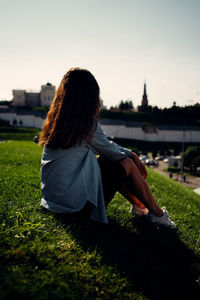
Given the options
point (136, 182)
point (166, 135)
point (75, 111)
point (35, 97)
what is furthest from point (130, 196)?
point (35, 97)

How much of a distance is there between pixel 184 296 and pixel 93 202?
102cm

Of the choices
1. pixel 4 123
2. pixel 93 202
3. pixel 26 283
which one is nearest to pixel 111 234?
pixel 93 202

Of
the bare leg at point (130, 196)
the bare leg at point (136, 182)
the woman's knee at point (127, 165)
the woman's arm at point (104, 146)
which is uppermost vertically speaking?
the woman's arm at point (104, 146)

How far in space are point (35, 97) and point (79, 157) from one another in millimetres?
107951

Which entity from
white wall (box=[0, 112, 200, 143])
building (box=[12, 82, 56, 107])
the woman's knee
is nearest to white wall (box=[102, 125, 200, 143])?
white wall (box=[0, 112, 200, 143])

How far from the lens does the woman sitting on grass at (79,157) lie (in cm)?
228

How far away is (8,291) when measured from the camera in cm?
140

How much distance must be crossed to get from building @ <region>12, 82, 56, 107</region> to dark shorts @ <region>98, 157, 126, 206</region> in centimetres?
10268

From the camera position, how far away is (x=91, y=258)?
1921 mm

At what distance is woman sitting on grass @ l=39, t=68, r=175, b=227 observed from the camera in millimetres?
2277

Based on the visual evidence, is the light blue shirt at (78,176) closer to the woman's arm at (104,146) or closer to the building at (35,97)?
the woman's arm at (104,146)

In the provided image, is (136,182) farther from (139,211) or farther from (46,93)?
(46,93)

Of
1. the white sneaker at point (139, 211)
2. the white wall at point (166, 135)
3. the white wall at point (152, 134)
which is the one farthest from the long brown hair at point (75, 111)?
the white wall at point (166, 135)

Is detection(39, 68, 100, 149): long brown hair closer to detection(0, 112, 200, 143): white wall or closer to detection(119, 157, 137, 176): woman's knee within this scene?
detection(119, 157, 137, 176): woman's knee
